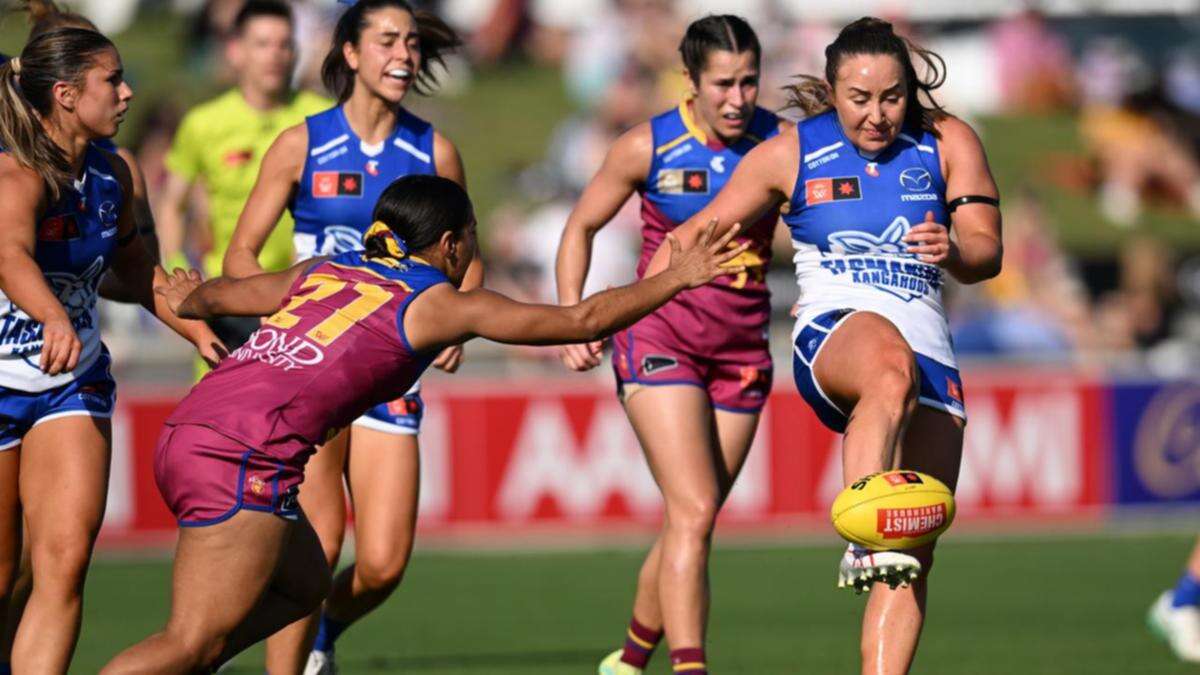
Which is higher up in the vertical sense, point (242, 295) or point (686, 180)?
point (686, 180)

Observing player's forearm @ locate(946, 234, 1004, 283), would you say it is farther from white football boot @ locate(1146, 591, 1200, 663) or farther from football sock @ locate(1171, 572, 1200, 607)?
football sock @ locate(1171, 572, 1200, 607)

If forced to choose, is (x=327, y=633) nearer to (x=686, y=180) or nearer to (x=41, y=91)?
(x=686, y=180)

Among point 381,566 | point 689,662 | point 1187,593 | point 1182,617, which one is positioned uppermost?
point 381,566

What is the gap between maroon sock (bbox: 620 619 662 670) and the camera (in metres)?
8.28

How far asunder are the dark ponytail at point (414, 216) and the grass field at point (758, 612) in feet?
11.0

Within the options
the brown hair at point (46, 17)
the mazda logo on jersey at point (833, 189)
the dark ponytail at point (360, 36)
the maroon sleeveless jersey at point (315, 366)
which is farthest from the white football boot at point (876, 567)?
the brown hair at point (46, 17)

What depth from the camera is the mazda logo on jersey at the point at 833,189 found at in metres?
6.75

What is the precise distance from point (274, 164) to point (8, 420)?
5.81 ft

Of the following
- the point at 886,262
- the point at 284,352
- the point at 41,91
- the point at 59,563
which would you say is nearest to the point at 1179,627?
the point at 886,262

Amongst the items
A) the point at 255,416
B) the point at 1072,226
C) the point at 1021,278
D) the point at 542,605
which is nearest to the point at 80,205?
the point at 255,416

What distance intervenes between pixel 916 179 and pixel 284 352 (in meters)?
2.32

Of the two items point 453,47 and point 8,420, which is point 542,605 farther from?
point 8,420

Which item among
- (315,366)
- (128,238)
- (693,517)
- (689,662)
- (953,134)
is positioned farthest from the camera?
(693,517)

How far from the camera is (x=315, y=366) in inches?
235
